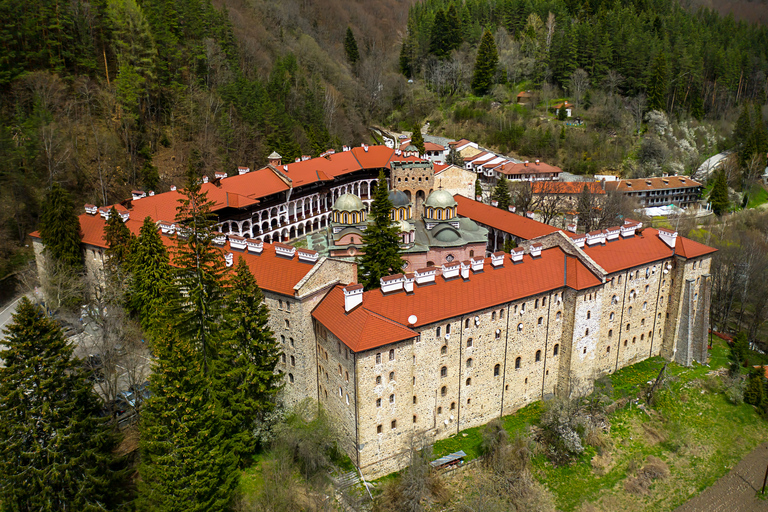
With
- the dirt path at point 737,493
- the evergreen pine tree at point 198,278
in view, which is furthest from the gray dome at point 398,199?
the dirt path at point 737,493

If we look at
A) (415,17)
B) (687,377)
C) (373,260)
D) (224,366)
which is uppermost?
(415,17)

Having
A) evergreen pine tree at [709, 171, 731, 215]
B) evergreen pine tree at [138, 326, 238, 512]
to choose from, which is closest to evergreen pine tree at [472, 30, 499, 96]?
evergreen pine tree at [709, 171, 731, 215]

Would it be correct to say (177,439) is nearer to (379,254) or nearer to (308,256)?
(308,256)

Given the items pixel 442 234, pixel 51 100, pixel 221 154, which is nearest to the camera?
pixel 442 234

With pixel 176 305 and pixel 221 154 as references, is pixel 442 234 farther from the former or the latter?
pixel 221 154

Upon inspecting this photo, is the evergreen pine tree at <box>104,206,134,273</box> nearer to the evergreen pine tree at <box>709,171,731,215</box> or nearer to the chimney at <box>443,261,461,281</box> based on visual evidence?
the chimney at <box>443,261,461,281</box>

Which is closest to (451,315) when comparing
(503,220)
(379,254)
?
(379,254)

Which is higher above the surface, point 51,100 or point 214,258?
point 51,100

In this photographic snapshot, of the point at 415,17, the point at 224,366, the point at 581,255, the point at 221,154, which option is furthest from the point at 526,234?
the point at 415,17

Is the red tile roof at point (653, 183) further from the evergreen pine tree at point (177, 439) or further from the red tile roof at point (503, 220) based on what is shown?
the evergreen pine tree at point (177, 439)
